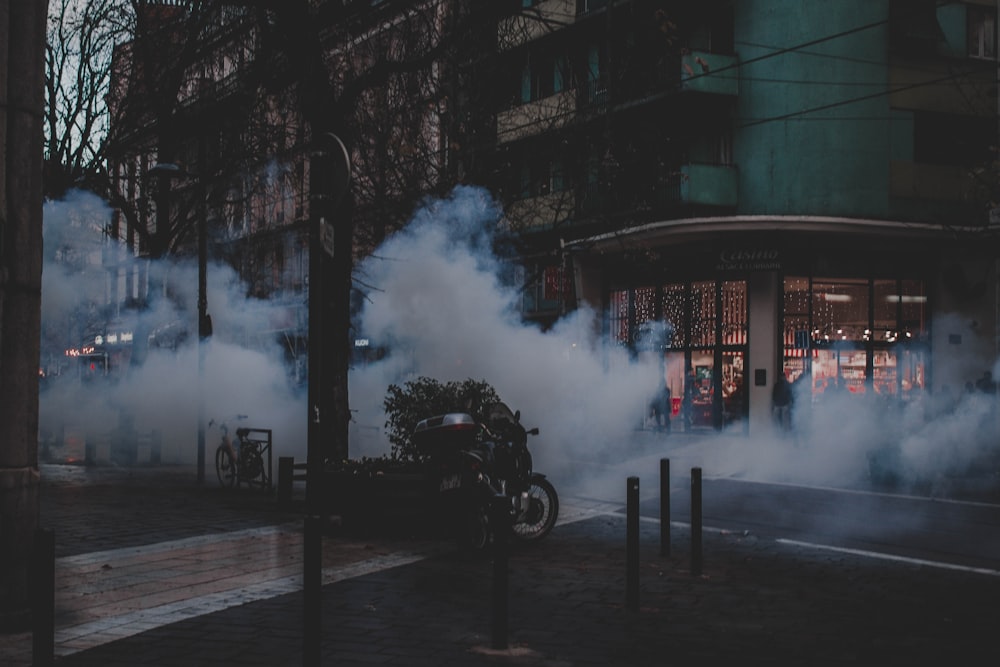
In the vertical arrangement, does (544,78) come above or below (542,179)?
above

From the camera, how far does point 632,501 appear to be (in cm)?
794

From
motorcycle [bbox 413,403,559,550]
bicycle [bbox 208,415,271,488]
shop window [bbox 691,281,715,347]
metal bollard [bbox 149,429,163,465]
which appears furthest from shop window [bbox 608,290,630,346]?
motorcycle [bbox 413,403,559,550]

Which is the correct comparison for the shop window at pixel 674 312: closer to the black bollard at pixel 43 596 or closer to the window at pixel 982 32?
the window at pixel 982 32

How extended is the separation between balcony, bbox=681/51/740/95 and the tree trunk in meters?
21.7

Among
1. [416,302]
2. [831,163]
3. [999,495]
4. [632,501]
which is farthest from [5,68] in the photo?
[831,163]

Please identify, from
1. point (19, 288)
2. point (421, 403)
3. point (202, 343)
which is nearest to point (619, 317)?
point (202, 343)

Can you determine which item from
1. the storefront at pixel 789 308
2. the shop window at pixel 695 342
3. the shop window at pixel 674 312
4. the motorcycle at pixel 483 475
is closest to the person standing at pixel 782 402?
the storefront at pixel 789 308

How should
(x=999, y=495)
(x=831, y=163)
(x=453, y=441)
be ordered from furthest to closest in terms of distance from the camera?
(x=831, y=163) < (x=999, y=495) < (x=453, y=441)

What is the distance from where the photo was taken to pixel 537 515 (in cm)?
1091

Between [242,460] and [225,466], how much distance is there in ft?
2.30

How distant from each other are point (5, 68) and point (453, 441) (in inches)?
227

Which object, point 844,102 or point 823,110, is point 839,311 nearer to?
point 823,110

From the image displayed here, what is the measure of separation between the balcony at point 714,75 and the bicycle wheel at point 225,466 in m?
15.6

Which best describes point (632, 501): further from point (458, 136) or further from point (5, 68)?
point (458, 136)
